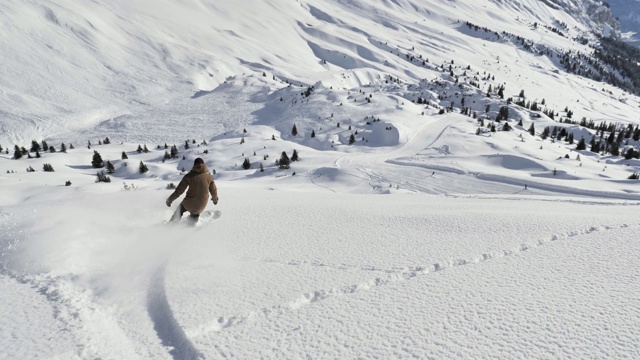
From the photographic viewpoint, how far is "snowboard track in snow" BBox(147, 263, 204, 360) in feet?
9.76

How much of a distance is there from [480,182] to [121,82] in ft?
108

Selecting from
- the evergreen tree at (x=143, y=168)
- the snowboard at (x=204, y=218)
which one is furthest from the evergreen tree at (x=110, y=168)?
the snowboard at (x=204, y=218)

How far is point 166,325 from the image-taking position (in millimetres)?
3312

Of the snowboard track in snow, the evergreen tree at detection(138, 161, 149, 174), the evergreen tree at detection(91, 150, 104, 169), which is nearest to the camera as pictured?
the snowboard track in snow

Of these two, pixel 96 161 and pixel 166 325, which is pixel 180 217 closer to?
pixel 166 325

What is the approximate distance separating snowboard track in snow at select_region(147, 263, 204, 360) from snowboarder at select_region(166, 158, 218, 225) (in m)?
2.48

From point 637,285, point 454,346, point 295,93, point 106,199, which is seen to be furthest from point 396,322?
point 295,93

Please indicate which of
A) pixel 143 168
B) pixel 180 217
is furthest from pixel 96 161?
pixel 180 217

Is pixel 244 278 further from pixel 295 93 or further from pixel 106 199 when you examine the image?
pixel 295 93

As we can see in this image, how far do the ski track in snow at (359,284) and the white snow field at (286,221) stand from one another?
0.08 feet

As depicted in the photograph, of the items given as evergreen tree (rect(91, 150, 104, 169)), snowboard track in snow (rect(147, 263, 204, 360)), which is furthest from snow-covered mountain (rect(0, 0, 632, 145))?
snowboard track in snow (rect(147, 263, 204, 360))

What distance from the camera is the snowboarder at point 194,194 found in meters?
6.52

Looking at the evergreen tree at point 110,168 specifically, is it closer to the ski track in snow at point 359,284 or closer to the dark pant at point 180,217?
the dark pant at point 180,217

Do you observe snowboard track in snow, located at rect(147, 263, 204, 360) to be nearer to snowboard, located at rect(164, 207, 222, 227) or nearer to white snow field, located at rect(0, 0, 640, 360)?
white snow field, located at rect(0, 0, 640, 360)
